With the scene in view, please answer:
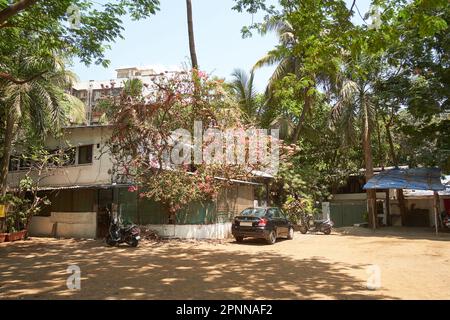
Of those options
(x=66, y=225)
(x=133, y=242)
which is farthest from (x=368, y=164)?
(x=66, y=225)

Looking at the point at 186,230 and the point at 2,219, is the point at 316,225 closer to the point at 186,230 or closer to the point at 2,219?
the point at 186,230

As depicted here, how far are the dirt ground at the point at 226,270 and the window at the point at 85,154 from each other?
4.34 m

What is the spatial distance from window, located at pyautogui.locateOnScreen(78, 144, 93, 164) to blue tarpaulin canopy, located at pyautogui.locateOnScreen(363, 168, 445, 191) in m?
13.9

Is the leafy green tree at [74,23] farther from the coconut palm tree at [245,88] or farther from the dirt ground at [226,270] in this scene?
the coconut palm tree at [245,88]

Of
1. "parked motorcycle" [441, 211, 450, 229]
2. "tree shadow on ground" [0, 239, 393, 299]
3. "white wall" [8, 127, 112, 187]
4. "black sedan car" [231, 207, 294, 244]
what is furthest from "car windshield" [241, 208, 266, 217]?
"parked motorcycle" [441, 211, 450, 229]

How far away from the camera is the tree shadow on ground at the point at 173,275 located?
6863mm

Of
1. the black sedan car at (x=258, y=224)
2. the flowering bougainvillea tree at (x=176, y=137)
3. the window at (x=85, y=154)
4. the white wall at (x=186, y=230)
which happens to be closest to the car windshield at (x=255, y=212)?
the black sedan car at (x=258, y=224)

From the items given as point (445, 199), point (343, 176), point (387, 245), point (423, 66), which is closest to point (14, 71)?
point (387, 245)

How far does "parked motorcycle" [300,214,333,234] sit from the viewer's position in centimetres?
1972

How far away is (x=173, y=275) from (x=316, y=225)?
12853 mm

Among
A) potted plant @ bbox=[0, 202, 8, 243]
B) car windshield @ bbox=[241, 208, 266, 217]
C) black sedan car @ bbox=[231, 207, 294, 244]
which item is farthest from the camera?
potted plant @ bbox=[0, 202, 8, 243]

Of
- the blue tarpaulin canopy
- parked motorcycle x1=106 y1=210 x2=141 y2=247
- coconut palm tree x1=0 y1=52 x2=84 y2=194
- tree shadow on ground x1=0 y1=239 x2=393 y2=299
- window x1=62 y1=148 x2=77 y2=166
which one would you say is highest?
coconut palm tree x1=0 y1=52 x2=84 y2=194

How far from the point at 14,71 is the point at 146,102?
5501mm

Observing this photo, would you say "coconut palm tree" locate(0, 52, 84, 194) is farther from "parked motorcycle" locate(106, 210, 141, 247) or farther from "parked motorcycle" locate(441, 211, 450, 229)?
"parked motorcycle" locate(441, 211, 450, 229)
